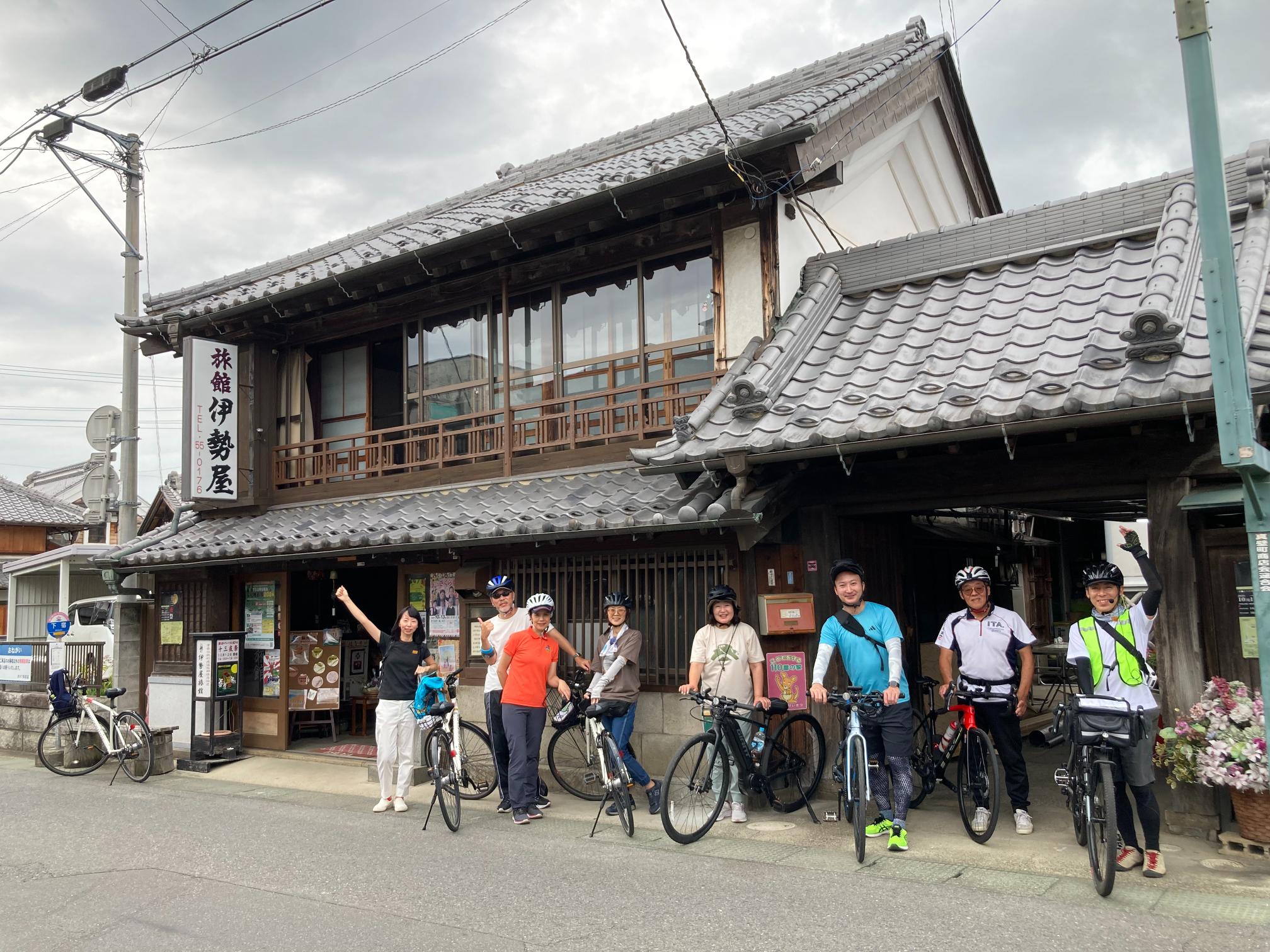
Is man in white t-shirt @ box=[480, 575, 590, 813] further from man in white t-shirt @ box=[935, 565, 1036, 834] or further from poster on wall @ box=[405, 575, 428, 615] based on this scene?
man in white t-shirt @ box=[935, 565, 1036, 834]

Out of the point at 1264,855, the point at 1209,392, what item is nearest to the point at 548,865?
the point at 1264,855

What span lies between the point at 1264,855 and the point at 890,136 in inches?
372

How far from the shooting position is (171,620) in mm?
13516

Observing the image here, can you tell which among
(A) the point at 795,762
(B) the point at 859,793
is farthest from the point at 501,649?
(B) the point at 859,793

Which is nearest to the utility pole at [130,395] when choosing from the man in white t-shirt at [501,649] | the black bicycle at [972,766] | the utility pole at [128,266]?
the utility pole at [128,266]

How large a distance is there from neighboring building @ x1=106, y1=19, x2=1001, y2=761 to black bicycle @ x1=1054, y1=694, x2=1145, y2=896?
2835 mm

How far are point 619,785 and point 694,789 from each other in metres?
0.67

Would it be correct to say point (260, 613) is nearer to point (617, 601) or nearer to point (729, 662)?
point (617, 601)

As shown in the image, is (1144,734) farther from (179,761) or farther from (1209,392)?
(179,761)

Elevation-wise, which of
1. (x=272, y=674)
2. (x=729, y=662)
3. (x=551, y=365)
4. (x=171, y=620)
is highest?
(x=551, y=365)

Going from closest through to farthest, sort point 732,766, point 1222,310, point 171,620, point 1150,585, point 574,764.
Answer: point 1222,310 < point 1150,585 < point 732,766 < point 574,764 < point 171,620

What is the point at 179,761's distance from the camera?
12031 millimetres

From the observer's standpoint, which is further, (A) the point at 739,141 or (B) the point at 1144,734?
(A) the point at 739,141

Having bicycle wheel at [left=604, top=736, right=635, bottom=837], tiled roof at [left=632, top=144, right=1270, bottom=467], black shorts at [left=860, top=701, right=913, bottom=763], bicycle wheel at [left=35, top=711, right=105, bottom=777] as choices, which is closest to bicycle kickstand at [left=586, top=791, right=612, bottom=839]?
bicycle wheel at [left=604, top=736, right=635, bottom=837]
